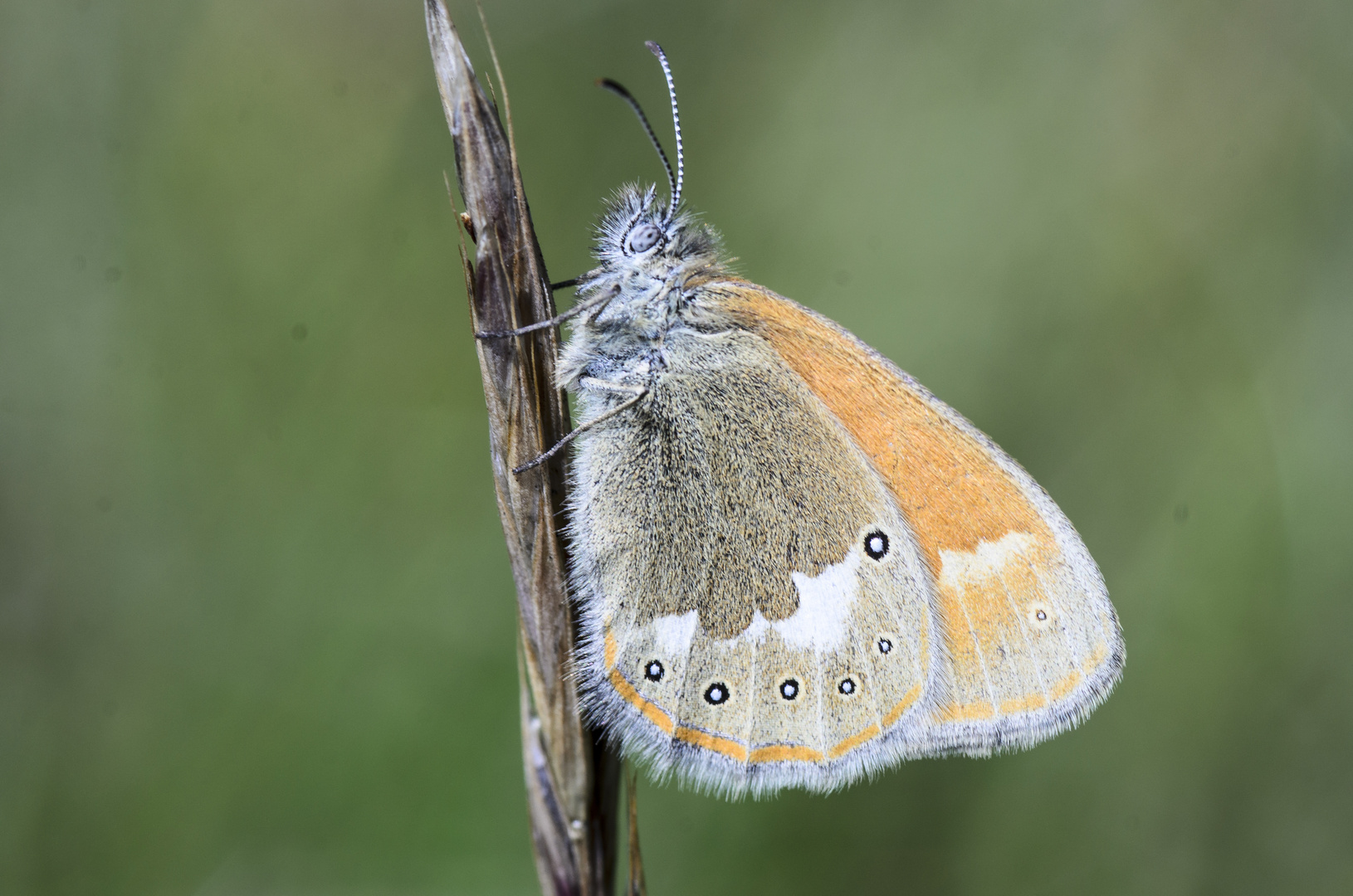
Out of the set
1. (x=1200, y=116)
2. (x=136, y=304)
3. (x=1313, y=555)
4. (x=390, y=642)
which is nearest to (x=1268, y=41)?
(x=1200, y=116)

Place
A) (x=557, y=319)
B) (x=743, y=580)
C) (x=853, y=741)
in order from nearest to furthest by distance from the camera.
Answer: (x=557, y=319), (x=853, y=741), (x=743, y=580)

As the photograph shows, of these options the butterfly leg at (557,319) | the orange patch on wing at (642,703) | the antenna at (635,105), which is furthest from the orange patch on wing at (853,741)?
the antenna at (635,105)

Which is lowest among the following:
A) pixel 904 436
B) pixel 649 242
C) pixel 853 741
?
pixel 853 741

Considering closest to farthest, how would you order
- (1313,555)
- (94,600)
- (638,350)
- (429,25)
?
1. (429,25)
2. (638,350)
3. (94,600)
4. (1313,555)

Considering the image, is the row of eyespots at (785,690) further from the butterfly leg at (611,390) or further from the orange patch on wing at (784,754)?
the butterfly leg at (611,390)

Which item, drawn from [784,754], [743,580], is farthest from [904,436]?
[784,754]

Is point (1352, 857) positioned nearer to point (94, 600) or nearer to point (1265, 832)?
point (1265, 832)

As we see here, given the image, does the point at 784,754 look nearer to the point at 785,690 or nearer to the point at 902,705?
the point at 785,690
